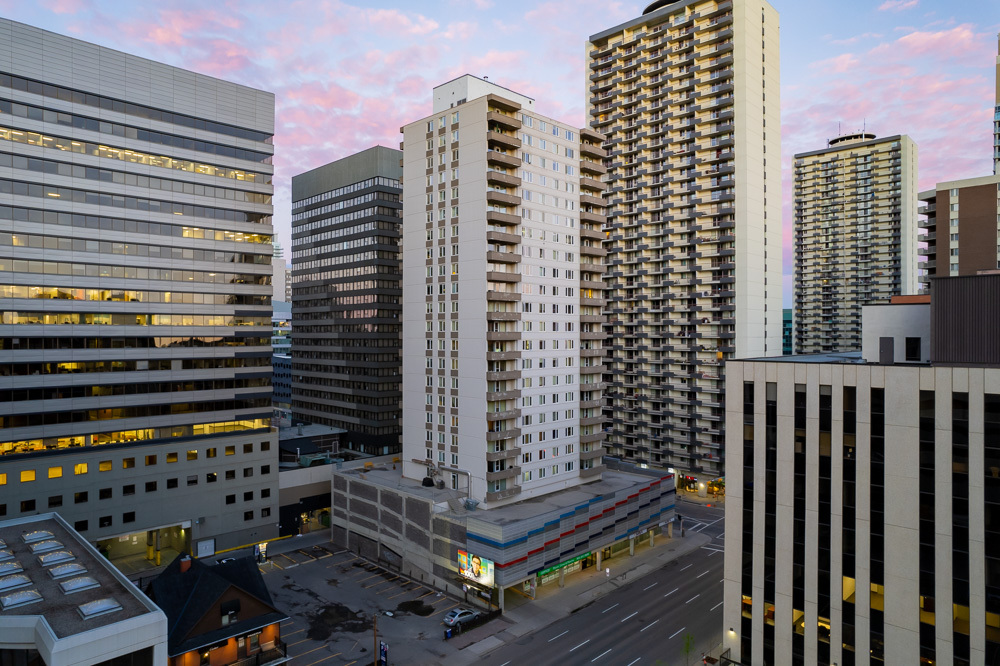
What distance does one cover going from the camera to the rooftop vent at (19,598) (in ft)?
112

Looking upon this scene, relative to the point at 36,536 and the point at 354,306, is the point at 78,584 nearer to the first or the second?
the point at 36,536

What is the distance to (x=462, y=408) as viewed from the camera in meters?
68.8

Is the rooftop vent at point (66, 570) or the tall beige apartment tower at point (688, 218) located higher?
the tall beige apartment tower at point (688, 218)

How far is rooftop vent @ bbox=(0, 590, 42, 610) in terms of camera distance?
1346 inches

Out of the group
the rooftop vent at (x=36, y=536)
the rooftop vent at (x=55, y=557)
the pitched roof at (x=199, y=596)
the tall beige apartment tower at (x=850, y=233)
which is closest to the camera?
the rooftop vent at (x=55, y=557)

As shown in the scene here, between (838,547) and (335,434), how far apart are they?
290 ft

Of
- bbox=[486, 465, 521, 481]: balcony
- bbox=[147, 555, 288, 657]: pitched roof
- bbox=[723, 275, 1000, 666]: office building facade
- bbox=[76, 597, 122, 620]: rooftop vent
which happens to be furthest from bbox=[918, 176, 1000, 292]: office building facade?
bbox=[76, 597, 122, 620]: rooftop vent

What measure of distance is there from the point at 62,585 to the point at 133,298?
42.9 metres

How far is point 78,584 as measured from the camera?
123ft

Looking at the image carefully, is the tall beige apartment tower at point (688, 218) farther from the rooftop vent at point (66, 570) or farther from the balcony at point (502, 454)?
the rooftop vent at point (66, 570)

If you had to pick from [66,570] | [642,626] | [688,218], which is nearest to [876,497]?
[642,626]

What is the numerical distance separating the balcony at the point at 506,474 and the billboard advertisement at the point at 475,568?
876 centimetres

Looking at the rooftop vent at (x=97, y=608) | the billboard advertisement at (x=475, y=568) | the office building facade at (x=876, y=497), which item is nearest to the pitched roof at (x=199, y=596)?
the rooftop vent at (x=97, y=608)

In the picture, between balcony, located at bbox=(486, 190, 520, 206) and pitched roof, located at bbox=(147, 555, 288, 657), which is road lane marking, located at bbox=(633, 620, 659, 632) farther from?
balcony, located at bbox=(486, 190, 520, 206)
